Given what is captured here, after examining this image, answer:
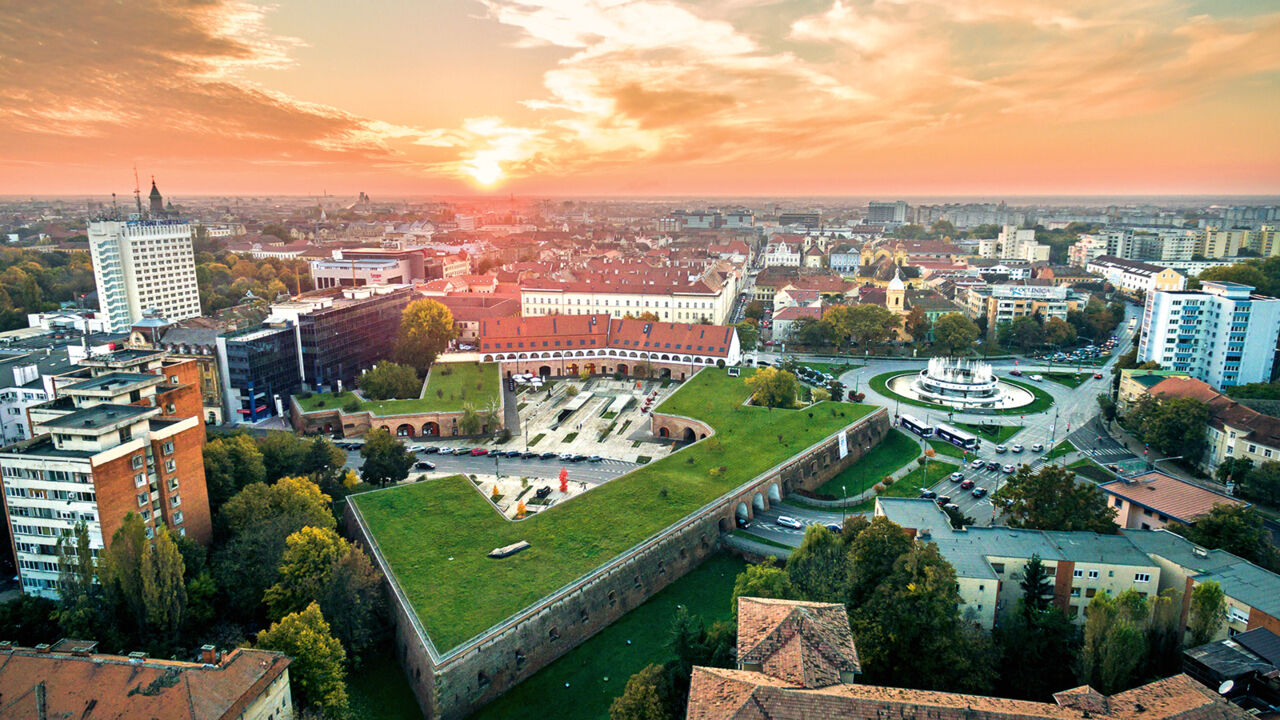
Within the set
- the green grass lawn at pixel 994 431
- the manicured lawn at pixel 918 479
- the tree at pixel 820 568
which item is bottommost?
the manicured lawn at pixel 918 479

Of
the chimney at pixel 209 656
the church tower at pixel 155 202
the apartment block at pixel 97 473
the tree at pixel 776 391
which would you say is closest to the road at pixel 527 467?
the tree at pixel 776 391

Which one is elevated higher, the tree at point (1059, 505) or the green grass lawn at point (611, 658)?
the tree at point (1059, 505)

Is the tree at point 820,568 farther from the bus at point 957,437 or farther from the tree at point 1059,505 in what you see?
the bus at point 957,437

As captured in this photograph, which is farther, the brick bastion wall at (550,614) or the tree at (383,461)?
the tree at (383,461)

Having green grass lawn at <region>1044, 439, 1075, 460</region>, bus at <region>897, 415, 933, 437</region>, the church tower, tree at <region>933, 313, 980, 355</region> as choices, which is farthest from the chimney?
the church tower

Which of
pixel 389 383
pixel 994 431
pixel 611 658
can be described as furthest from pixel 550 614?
pixel 994 431

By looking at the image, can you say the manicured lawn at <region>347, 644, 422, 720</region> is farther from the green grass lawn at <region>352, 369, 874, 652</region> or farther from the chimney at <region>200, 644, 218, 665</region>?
the chimney at <region>200, 644, 218, 665</region>

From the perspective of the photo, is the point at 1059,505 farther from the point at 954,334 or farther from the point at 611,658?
the point at 954,334

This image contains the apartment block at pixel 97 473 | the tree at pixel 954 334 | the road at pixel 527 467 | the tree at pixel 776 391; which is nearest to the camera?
the apartment block at pixel 97 473
